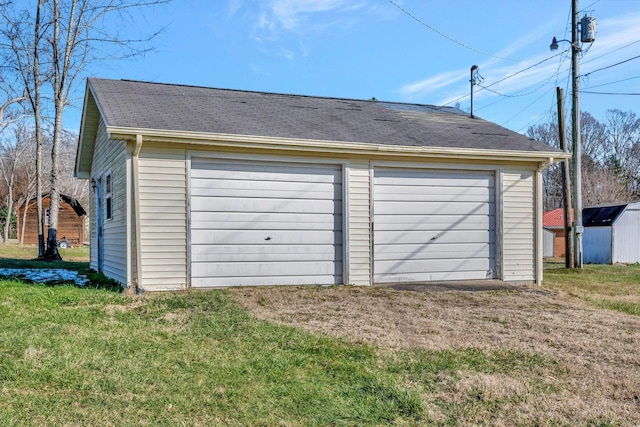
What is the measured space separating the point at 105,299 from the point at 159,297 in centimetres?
68

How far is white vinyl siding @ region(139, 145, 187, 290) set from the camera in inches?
303

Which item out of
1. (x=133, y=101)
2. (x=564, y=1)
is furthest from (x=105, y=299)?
(x=564, y=1)

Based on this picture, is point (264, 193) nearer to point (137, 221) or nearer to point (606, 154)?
point (137, 221)

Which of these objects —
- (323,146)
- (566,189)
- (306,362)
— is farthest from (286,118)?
(566,189)

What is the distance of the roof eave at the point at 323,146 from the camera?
7.47 m

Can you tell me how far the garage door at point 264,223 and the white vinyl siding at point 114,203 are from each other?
1.08 metres

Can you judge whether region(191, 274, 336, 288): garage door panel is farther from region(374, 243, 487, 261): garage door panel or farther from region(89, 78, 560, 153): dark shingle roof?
region(89, 78, 560, 153): dark shingle roof

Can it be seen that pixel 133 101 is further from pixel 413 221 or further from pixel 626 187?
pixel 626 187

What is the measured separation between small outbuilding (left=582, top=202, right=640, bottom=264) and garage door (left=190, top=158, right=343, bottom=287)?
16.2 metres

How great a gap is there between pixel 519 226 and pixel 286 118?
4.81 metres

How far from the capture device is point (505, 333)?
547cm

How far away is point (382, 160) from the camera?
8977mm

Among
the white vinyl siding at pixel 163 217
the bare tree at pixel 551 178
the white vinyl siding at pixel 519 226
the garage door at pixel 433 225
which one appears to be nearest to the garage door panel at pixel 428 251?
the garage door at pixel 433 225

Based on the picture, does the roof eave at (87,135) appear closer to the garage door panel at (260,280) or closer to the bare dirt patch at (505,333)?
the garage door panel at (260,280)
